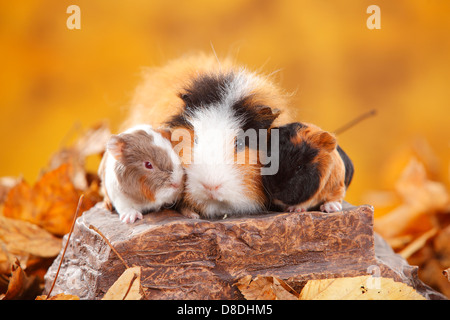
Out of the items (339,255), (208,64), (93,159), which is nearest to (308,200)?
(339,255)

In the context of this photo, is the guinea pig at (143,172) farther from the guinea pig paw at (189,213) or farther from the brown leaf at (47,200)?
the brown leaf at (47,200)

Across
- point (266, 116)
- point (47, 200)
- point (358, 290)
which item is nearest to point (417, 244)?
point (358, 290)

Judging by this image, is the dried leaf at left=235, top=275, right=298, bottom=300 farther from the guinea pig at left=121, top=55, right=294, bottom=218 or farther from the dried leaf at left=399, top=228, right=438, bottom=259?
the dried leaf at left=399, top=228, right=438, bottom=259

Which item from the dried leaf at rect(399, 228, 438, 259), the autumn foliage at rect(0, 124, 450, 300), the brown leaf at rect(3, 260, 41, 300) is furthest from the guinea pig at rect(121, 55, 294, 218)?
the dried leaf at rect(399, 228, 438, 259)

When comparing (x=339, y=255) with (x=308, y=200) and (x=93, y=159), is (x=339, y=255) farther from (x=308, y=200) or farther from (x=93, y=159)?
(x=93, y=159)

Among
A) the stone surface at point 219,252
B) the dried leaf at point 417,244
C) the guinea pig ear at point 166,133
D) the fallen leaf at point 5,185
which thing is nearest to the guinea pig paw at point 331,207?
the stone surface at point 219,252

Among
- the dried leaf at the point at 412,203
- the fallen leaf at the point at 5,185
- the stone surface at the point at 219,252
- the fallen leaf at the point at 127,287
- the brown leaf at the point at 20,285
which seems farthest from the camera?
the fallen leaf at the point at 5,185

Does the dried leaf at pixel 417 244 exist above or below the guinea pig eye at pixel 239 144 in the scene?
below
